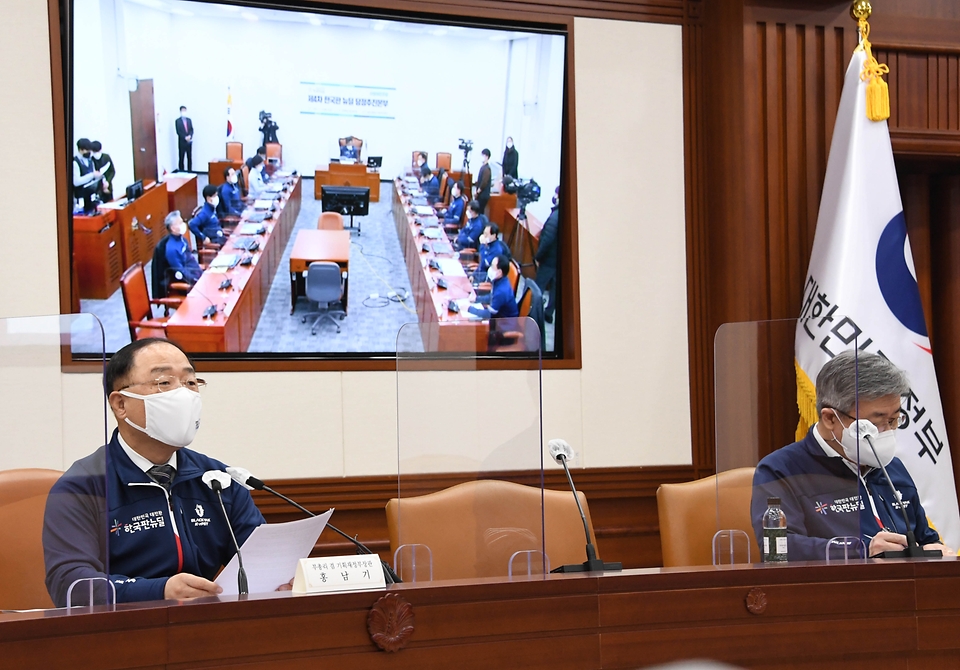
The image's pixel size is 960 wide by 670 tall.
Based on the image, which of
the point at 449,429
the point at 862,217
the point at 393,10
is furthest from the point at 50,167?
the point at 862,217

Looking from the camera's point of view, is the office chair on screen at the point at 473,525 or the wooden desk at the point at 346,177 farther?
the wooden desk at the point at 346,177

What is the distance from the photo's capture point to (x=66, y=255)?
133 inches

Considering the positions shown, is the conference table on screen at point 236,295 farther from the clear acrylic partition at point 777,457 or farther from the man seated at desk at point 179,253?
the clear acrylic partition at point 777,457

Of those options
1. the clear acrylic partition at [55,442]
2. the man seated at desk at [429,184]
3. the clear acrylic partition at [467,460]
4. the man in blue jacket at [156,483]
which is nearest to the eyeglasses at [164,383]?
the man in blue jacket at [156,483]

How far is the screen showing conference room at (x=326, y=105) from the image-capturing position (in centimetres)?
342

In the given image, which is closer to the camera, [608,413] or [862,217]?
[862,217]

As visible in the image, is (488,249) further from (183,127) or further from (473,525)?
(473,525)

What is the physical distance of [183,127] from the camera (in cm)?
353

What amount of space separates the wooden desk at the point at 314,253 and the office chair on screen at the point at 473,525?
58.6 inches

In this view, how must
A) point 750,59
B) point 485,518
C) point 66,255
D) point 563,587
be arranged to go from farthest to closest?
point 750,59
point 66,255
point 485,518
point 563,587

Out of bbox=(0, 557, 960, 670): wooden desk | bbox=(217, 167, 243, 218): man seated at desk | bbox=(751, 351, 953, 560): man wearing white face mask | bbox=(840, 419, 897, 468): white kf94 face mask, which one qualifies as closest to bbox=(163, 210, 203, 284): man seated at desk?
bbox=(217, 167, 243, 218): man seated at desk

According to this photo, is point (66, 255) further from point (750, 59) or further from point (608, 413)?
point (750, 59)

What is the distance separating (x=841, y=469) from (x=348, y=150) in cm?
225

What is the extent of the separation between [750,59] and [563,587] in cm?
271
